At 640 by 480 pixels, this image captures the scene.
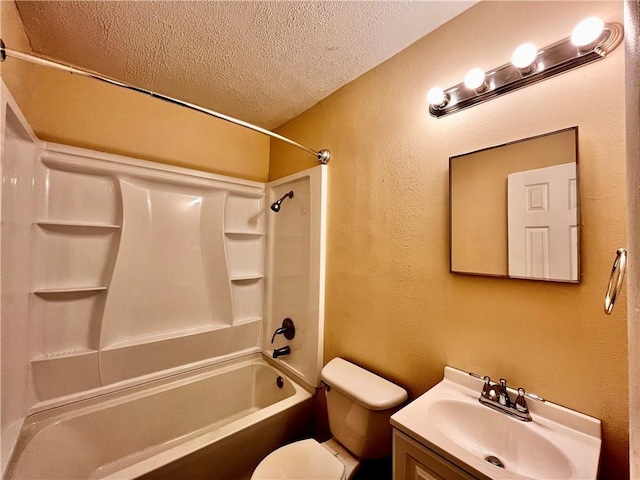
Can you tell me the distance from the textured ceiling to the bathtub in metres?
1.96

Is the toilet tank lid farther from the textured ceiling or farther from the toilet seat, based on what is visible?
the textured ceiling

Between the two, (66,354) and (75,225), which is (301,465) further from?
(75,225)

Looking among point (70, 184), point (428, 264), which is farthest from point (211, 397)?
point (428, 264)

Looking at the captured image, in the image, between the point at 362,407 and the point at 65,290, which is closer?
the point at 362,407

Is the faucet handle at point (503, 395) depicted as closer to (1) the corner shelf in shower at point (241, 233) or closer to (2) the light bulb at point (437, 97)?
(2) the light bulb at point (437, 97)

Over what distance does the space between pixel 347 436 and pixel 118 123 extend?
2.30 metres

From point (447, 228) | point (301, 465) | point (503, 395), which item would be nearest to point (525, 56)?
point (447, 228)

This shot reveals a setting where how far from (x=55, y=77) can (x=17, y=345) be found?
4.82 ft

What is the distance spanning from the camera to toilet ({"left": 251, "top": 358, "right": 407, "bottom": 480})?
1.12 metres

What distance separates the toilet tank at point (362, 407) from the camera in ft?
3.76

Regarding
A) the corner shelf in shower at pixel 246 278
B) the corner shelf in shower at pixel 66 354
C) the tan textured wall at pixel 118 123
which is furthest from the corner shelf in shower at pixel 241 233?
the corner shelf in shower at pixel 66 354

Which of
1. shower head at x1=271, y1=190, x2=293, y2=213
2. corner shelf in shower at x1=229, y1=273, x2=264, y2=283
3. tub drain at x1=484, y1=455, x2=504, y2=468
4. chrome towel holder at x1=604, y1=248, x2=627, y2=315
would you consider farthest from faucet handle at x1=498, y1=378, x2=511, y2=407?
corner shelf in shower at x1=229, y1=273, x2=264, y2=283

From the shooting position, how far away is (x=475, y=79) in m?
0.97

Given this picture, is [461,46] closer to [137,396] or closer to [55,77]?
[55,77]
